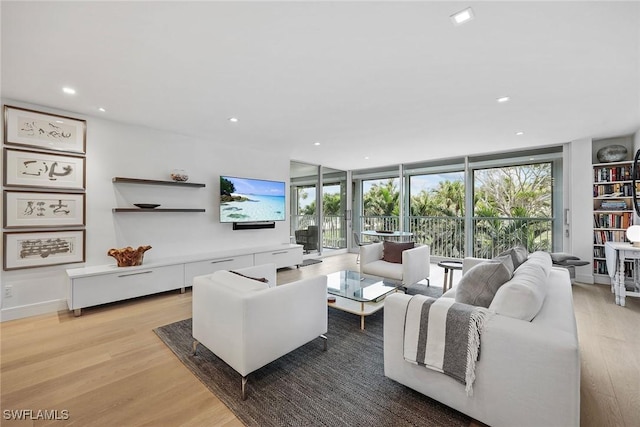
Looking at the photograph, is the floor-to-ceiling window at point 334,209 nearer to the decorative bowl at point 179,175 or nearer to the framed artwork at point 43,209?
the decorative bowl at point 179,175

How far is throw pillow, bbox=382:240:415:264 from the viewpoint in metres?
3.88

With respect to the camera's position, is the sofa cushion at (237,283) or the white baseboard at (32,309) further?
the white baseboard at (32,309)

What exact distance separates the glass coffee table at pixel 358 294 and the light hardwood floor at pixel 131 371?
24 cm

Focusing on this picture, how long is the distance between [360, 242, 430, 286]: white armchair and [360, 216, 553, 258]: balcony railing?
8.21 feet

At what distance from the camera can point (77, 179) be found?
3.24 meters

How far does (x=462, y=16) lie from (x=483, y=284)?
5.49 ft

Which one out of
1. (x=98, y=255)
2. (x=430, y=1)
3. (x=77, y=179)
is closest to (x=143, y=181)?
(x=77, y=179)

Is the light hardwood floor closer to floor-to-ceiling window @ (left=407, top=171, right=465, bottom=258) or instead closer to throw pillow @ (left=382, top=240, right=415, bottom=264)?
throw pillow @ (left=382, top=240, right=415, bottom=264)

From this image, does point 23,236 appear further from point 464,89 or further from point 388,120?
point 464,89

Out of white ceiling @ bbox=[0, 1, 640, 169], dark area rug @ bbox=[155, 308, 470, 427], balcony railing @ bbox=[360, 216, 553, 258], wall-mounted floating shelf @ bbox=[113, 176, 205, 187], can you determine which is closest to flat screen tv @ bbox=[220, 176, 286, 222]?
wall-mounted floating shelf @ bbox=[113, 176, 205, 187]

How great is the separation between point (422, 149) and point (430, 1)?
12.1ft

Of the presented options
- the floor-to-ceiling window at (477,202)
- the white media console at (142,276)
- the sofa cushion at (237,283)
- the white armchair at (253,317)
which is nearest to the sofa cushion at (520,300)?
the white armchair at (253,317)

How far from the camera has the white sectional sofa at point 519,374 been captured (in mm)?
1166

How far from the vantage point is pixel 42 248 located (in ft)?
9.93
